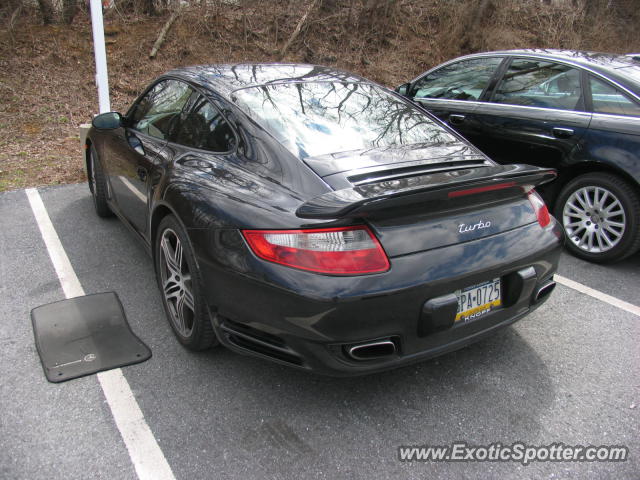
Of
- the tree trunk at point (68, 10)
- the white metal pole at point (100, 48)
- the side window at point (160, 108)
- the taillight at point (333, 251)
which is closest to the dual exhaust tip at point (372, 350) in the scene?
the taillight at point (333, 251)

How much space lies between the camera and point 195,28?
11.2m

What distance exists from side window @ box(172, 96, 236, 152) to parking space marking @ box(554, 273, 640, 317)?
2734 mm

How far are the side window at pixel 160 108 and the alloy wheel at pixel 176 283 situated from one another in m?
0.84

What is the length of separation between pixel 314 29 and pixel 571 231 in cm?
939

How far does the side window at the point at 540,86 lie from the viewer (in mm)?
4414

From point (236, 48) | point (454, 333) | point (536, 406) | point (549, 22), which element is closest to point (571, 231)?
point (536, 406)

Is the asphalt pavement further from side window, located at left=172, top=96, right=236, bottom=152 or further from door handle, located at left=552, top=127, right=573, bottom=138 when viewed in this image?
door handle, located at left=552, top=127, right=573, bottom=138

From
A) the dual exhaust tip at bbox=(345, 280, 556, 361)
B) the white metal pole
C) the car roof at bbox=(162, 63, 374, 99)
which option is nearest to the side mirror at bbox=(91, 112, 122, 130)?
the car roof at bbox=(162, 63, 374, 99)

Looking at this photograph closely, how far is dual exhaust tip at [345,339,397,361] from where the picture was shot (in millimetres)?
2195

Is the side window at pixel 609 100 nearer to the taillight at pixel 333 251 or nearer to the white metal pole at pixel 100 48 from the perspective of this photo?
the taillight at pixel 333 251

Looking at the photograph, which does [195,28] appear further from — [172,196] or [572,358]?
[572,358]

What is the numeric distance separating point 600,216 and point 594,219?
6 centimetres

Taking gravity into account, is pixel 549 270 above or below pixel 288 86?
below

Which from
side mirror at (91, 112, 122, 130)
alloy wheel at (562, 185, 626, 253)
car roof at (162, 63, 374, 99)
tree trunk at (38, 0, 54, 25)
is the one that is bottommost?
alloy wheel at (562, 185, 626, 253)
